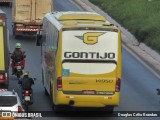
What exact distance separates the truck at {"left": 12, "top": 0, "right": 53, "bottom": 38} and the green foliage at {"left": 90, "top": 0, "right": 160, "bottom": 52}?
590 cm

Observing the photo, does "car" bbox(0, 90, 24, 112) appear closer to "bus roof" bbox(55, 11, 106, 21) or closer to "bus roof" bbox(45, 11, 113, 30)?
"bus roof" bbox(45, 11, 113, 30)

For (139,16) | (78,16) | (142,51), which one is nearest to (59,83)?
(78,16)

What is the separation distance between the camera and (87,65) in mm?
27766

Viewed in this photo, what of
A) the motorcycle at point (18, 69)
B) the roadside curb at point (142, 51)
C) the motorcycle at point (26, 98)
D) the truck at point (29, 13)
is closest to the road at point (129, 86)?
the motorcycle at point (18, 69)

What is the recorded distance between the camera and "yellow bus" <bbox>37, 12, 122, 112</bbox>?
27.7 m

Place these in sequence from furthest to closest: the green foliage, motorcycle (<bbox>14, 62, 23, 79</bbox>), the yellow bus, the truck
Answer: the truck
the green foliage
motorcycle (<bbox>14, 62, 23, 79</bbox>)
the yellow bus

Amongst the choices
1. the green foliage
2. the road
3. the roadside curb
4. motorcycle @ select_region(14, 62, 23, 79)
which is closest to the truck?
the road

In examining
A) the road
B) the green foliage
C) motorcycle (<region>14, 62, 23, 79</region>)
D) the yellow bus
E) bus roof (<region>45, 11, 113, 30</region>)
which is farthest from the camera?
the green foliage

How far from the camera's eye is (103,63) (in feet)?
91.2

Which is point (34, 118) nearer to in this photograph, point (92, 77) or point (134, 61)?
point (92, 77)

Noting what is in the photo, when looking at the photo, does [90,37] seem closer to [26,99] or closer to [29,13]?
[26,99]

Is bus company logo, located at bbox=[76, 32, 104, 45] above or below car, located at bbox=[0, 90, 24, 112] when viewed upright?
above

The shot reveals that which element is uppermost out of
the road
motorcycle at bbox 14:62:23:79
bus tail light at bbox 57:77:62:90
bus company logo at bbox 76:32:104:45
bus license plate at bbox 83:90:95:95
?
bus company logo at bbox 76:32:104:45

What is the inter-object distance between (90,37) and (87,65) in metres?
0.96
